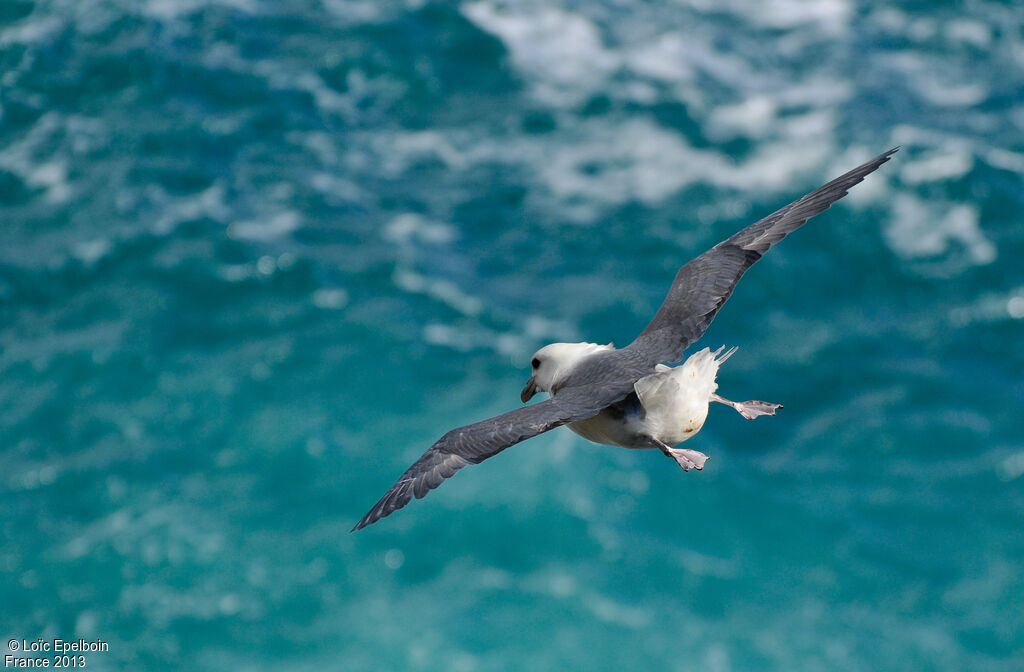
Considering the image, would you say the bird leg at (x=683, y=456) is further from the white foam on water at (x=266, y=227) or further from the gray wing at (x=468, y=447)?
the white foam on water at (x=266, y=227)

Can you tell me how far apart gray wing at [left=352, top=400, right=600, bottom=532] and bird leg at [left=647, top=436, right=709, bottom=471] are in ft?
2.41

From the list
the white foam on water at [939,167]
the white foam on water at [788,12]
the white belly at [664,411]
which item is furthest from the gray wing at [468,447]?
the white foam on water at [788,12]

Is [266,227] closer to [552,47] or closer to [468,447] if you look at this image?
[552,47]

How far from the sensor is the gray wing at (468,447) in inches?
280

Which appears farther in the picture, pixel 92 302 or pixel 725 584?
pixel 92 302

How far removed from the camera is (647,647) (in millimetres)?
20891

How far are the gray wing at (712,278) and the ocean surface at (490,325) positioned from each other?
12.5 metres

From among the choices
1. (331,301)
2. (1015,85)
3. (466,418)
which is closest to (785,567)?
(466,418)

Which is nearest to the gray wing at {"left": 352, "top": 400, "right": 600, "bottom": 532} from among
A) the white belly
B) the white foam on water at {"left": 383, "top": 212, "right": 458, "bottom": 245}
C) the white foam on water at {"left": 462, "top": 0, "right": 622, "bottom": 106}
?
the white belly

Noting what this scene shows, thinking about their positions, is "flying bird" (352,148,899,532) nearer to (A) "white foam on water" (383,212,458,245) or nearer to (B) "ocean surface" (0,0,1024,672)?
(B) "ocean surface" (0,0,1024,672)

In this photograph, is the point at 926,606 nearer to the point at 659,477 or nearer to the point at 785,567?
the point at 785,567

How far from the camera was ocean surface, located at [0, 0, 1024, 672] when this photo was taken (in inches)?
830

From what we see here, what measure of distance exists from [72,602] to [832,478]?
Result: 13.5m

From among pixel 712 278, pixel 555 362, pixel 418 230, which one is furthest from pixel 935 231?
→ pixel 555 362
